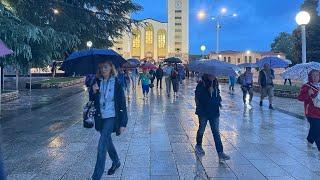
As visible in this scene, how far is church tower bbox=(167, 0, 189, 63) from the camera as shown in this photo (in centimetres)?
13850

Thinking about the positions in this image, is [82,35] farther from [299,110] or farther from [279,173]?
[279,173]

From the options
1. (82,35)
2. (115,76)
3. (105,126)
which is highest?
(82,35)

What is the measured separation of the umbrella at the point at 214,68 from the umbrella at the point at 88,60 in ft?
4.74

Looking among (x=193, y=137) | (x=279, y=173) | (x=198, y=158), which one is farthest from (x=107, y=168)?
(x=193, y=137)

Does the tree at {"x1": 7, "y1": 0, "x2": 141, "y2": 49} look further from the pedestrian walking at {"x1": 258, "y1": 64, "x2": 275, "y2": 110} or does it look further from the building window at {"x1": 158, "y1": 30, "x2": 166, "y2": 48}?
the building window at {"x1": 158, "y1": 30, "x2": 166, "y2": 48}

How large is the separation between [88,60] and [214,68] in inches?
83.8

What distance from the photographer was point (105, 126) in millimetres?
6246

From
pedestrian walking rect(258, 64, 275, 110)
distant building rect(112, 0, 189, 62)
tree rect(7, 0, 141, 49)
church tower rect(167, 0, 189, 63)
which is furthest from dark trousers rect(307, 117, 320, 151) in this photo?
church tower rect(167, 0, 189, 63)

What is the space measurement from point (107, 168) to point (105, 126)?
1.29 metres

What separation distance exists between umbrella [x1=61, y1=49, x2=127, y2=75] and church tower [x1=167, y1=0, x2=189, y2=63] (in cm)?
13092

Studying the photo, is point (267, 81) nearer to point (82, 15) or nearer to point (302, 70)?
point (302, 70)

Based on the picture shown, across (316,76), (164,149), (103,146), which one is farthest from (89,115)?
(316,76)

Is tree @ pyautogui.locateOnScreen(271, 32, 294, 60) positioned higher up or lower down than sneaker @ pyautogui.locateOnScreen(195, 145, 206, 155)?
higher up

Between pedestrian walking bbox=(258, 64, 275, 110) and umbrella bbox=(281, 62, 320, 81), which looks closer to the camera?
umbrella bbox=(281, 62, 320, 81)
